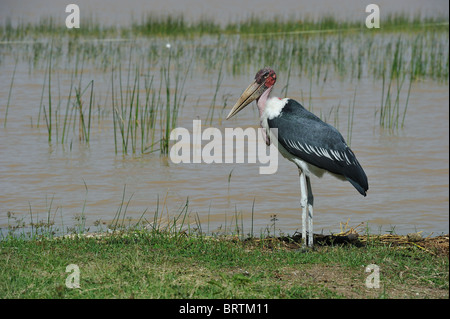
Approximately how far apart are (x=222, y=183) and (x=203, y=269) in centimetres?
341

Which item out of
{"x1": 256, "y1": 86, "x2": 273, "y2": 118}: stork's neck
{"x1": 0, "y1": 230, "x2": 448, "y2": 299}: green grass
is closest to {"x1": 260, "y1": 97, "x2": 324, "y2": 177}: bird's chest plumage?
{"x1": 256, "y1": 86, "x2": 273, "y2": 118}: stork's neck

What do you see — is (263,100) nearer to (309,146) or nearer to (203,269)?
(309,146)

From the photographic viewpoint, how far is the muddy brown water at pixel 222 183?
7.33m

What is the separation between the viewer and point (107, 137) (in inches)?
415

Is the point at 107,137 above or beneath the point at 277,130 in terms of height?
beneath

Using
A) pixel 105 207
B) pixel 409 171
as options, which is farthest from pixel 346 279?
pixel 409 171

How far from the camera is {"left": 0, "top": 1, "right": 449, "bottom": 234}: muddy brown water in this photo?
24.0 feet

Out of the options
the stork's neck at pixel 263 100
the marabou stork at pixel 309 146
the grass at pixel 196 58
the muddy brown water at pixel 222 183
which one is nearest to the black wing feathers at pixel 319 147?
the marabou stork at pixel 309 146

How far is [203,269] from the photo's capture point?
5.06 m

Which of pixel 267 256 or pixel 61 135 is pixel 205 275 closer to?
pixel 267 256

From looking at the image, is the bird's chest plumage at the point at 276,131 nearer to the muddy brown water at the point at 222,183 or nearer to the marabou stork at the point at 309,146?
the marabou stork at the point at 309,146

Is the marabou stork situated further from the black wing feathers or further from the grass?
the grass

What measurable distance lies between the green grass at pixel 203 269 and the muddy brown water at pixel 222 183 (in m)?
0.81
